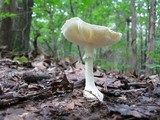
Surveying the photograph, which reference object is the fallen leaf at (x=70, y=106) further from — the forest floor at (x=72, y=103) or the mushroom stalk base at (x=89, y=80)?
the mushroom stalk base at (x=89, y=80)

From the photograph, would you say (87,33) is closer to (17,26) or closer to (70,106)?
(70,106)

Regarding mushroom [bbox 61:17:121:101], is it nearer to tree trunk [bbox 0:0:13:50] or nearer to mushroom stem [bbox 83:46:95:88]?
mushroom stem [bbox 83:46:95:88]

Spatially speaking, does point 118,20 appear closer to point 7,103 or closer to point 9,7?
point 9,7

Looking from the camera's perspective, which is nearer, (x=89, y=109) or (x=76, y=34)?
(x=89, y=109)

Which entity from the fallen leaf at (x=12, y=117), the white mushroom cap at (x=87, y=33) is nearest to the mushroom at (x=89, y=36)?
the white mushroom cap at (x=87, y=33)

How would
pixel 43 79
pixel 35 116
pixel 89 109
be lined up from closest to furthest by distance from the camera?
pixel 35 116
pixel 89 109
pixel 43 79

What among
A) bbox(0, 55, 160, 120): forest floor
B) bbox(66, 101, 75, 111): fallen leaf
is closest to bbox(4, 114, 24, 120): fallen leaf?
bbox(0, 55, 160, 120): forest floor

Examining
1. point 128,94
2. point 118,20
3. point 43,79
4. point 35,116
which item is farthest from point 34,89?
point 118,20
